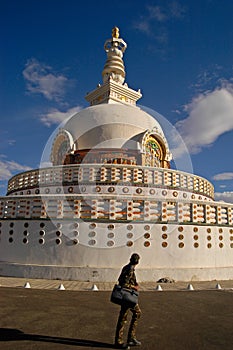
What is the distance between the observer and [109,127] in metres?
17.4

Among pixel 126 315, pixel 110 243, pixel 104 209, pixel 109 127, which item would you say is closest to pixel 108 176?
pixel 104 209

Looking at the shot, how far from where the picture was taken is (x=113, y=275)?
33.5 feet

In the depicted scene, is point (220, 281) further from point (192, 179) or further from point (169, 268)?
point (192, 179)

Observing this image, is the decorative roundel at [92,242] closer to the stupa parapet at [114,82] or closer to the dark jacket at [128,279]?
the dark jacket at [128,279]

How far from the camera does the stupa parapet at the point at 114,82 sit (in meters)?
22.1

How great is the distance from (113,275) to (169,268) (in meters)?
2.15

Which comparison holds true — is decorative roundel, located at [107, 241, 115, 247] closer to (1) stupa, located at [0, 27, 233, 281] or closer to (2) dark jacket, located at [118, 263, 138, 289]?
(1) stupa, located at [0, 27, 233, 281]

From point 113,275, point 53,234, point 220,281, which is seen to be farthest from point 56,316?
point 220,281

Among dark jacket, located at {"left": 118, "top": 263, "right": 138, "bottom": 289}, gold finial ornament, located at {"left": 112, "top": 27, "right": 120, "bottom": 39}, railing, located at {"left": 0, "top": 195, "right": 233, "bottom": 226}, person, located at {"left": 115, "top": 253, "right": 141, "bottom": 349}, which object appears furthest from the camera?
gold finial ornament, located at {"left": 112, "top": 27, "right": 120, "bottom": 39}

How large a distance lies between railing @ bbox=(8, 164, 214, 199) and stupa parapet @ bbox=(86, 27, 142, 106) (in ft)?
30.6

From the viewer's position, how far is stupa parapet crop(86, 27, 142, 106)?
22.1 metres

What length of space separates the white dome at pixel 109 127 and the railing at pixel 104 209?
601 cm

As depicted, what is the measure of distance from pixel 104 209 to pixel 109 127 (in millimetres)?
7499

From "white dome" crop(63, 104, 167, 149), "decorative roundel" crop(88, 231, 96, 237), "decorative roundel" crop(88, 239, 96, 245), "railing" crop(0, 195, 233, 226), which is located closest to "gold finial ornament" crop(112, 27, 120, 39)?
"white dome" crop(63, 104, 167, 149)
